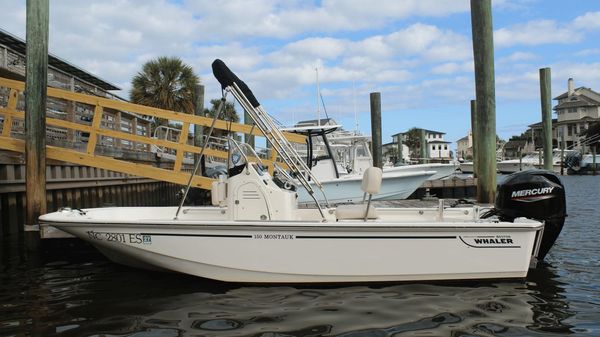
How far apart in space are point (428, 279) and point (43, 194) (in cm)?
599

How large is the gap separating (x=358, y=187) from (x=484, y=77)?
19.0ft

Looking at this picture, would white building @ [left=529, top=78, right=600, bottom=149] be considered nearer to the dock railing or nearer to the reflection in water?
the dock railing

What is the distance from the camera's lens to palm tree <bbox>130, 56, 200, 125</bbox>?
83.3ft

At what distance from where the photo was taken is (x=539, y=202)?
6.04 m

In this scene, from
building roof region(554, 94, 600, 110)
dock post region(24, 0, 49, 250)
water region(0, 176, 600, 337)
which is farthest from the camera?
building roof region(554, 94, 600, 110)

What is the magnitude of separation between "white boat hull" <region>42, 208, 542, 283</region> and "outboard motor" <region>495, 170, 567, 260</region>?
428 mm

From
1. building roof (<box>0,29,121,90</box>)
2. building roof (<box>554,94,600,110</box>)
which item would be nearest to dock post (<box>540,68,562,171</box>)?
building roof (<box>0,29,121,90</box>)

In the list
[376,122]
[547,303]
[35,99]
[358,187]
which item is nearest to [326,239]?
[547,303]

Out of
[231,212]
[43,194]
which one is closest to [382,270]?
[231,212]

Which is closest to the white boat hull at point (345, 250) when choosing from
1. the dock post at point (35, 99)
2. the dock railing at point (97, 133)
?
the dock post at point (35, 99)

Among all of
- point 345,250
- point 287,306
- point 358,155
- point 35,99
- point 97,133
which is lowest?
point 287,306

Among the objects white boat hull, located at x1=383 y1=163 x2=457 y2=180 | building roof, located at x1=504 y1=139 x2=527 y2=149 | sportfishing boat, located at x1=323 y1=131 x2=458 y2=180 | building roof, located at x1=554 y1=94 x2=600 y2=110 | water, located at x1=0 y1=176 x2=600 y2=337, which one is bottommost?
water, located at x1=0 y1=176 x2=600 y2=337

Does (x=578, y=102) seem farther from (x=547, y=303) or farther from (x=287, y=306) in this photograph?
(x=287, y=306)

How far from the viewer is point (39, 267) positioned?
7.18m
